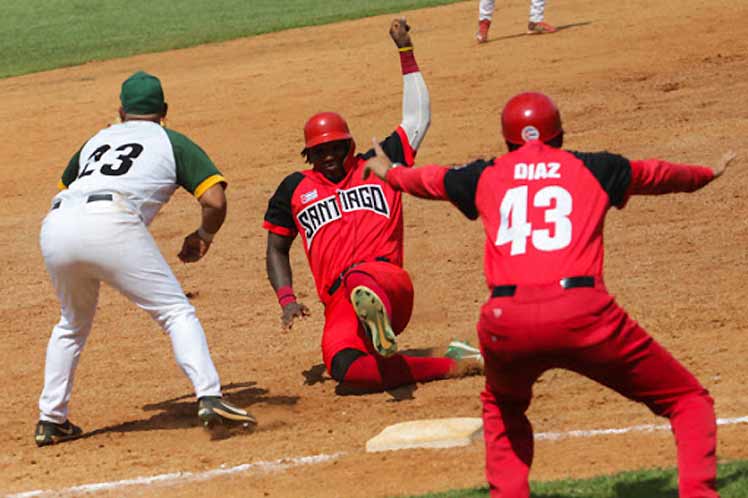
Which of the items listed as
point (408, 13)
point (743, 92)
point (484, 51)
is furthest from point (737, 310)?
point (408, 13)

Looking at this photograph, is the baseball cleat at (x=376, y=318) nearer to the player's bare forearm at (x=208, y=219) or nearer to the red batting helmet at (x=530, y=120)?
the player's bare forearm at (x=208, y=219)

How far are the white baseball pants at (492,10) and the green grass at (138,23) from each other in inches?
178

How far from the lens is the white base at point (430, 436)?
726 centimetres

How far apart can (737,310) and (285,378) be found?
323 centimetres

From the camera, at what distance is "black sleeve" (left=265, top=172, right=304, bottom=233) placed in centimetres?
899

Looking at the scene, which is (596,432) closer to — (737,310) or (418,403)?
(418,403)

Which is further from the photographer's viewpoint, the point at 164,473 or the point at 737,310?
the point at 737,310

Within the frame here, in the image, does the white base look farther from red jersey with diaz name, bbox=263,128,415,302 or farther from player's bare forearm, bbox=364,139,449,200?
player's bare forearm, bbox=364,139,449,200

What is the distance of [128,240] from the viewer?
7.53 meters

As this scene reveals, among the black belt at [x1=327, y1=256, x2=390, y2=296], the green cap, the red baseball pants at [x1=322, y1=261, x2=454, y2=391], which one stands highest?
the green cap

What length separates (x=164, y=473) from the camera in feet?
24.0

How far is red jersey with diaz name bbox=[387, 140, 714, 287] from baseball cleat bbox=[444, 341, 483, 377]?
9.95 ft

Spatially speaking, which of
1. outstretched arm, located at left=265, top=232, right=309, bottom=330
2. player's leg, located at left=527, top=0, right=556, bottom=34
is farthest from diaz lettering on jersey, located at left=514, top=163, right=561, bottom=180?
player's leg, located at left=527, top=0, right=556, bottom=34

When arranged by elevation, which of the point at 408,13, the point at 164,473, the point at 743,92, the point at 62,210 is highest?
the point at 408,13
